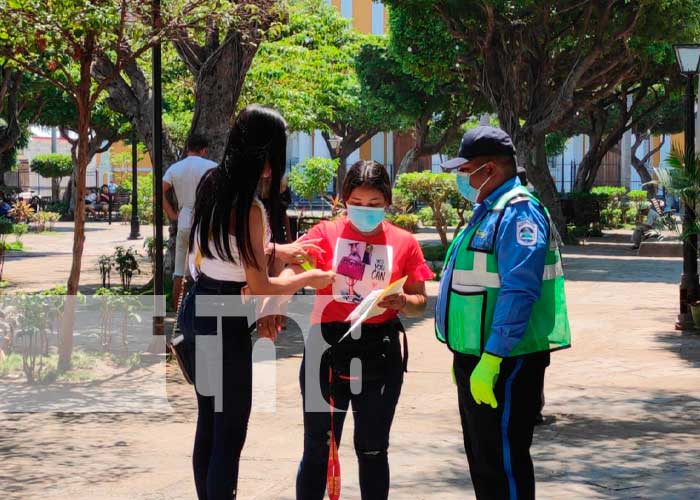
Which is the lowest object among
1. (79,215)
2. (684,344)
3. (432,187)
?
(684,344)

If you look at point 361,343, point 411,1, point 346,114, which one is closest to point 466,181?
point 361,343

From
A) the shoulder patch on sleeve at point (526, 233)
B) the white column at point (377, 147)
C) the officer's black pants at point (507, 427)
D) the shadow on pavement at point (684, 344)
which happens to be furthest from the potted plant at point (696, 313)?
the white column at point (377, 147)

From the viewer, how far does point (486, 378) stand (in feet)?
13.0

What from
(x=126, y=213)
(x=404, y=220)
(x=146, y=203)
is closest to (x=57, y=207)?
(x=126, y=213)

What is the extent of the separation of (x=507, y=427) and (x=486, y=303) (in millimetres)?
451

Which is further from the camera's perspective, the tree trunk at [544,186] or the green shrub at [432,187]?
the tree trunk at [544,186]

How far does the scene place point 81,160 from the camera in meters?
8.88

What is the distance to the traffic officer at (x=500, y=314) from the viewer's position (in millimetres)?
3990

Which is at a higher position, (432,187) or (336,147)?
(336,147)

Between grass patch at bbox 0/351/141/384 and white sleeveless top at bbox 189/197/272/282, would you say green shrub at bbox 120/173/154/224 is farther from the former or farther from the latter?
white sleeveless top at bbox 189/197/272/282

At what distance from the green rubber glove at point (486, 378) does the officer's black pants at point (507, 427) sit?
0.32 ft

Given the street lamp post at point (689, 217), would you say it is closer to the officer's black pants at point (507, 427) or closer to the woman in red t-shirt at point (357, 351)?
the woman in red t-shirt at point (357, 351)

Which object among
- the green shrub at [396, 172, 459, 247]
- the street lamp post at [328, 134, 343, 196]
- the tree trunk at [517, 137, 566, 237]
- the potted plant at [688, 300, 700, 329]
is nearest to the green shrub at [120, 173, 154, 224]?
the tree trunk at [517, 137, 566, 237]

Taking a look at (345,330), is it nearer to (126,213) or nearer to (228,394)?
(228,394)
